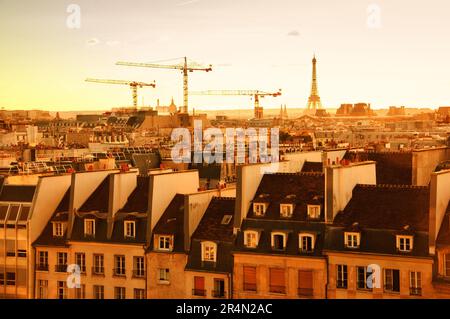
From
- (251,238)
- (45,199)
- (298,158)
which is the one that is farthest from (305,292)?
(298,158)

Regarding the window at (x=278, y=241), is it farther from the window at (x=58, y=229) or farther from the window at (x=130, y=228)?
the window at (x=58, y=229)

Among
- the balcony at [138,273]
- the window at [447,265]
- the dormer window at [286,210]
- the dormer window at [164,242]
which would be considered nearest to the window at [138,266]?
the balcony at [138,273]

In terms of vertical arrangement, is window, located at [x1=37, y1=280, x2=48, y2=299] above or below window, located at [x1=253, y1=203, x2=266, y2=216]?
below

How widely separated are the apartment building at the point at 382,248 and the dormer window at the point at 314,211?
25.8 inches

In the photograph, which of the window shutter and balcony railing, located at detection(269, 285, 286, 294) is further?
balcony railing, located at detection(269, 285, 286, 294)

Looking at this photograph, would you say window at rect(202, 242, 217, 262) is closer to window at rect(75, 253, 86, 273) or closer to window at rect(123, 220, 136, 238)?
window at rect(123, 220, 136, 238)

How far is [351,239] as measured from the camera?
21.7 meters

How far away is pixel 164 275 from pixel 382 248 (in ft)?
24.6

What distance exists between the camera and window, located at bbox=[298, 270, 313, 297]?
72.0ft

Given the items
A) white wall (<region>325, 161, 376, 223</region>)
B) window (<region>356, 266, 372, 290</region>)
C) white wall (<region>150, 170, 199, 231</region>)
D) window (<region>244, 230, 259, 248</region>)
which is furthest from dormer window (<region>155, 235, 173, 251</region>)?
window (<region>356, 266, 372, 290</region>)

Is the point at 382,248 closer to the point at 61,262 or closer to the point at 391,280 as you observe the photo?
the point at 391,280

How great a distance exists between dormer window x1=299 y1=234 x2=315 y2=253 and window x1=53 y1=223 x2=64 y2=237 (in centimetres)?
944
